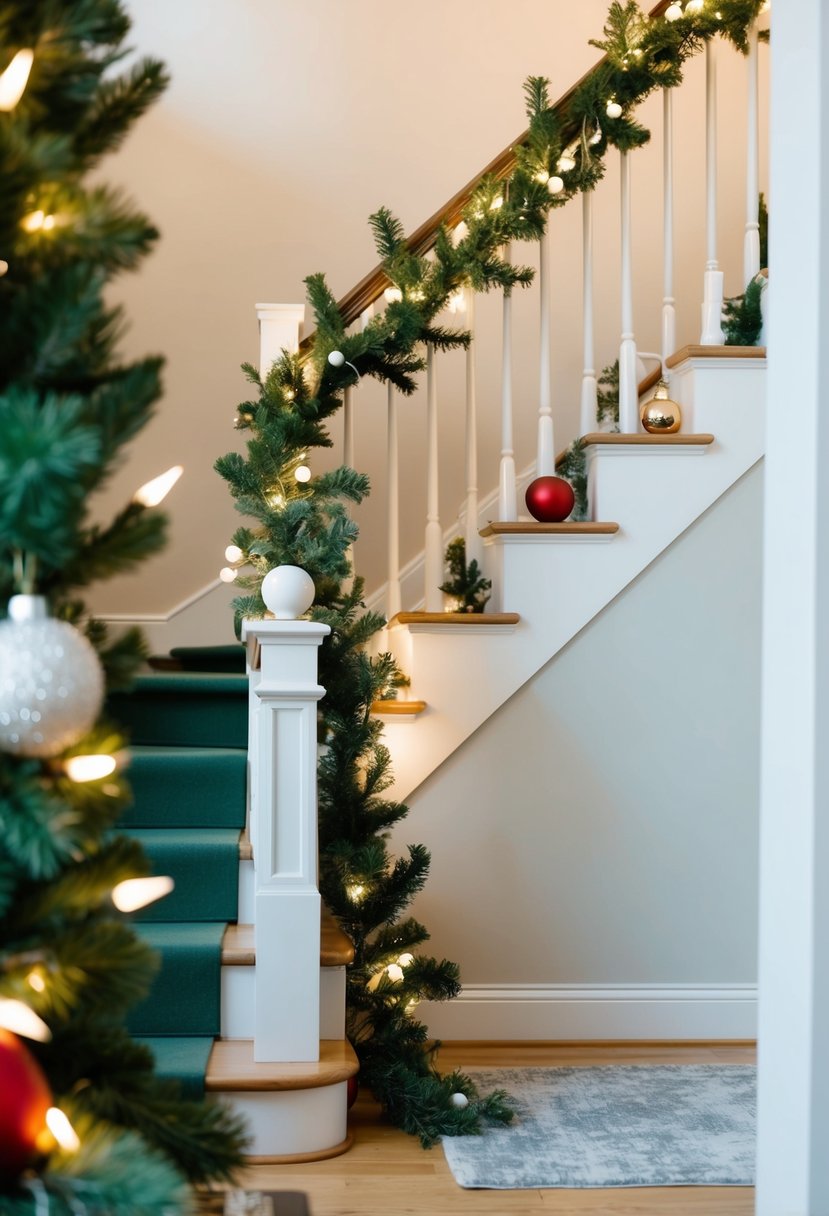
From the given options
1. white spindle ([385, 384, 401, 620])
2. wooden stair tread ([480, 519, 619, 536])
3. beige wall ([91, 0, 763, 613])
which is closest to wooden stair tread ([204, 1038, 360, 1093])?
white spindle ([385, 384, 401, 620])

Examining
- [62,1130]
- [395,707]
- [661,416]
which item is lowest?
[62,1130]

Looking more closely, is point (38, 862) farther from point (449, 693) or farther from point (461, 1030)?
point (461, 1030)

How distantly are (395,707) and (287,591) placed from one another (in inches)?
26.2

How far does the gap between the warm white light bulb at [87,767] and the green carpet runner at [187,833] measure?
1.51 metres

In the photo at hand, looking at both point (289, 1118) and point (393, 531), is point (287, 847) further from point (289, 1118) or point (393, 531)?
point (393, 531)

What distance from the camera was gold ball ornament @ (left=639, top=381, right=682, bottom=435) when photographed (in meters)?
3.33

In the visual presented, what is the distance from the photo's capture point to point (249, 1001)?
2637mm

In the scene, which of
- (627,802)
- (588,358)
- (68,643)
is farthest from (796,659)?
(588,358)

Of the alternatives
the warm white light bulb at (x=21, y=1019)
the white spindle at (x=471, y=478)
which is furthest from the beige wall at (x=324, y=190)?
the warm white light bulb at (x=21, y=1019)

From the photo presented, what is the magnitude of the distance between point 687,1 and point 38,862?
3.10 metres

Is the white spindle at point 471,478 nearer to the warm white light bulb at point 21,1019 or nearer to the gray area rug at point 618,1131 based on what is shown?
the gray area rug at point 618,1131

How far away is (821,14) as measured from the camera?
1766 millimetres

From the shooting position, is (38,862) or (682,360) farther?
(682,360)

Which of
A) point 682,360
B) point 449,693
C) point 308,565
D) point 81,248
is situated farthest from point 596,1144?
point 81,248
